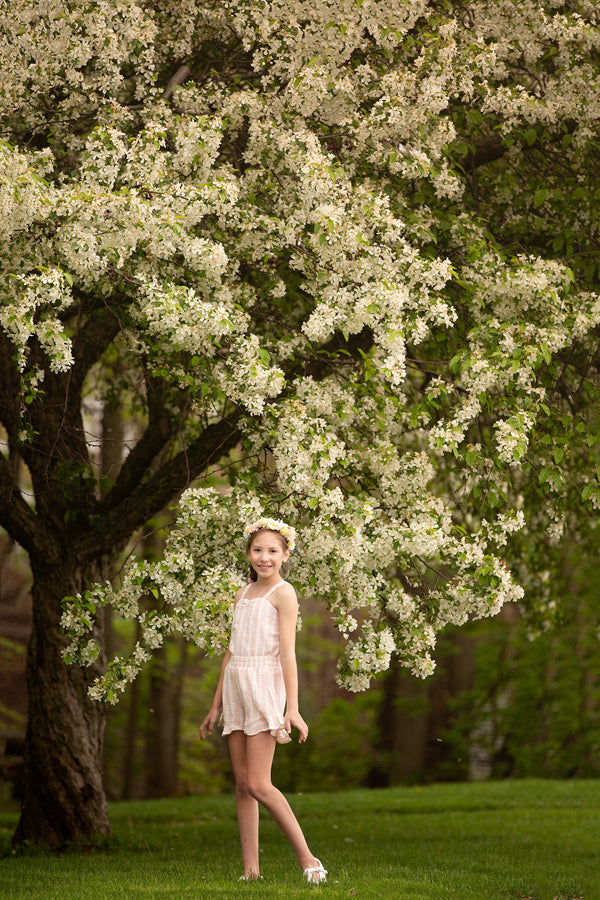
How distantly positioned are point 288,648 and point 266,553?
0.56 m

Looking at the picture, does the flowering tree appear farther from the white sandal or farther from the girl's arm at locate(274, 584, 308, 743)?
the white sandal

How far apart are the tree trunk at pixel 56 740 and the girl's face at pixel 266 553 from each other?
3916mm

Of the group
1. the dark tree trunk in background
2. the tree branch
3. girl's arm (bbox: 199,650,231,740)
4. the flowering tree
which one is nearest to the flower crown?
the flowering tree

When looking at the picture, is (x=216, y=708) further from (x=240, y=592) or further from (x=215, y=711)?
(x=240, y=592)

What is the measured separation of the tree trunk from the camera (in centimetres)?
951

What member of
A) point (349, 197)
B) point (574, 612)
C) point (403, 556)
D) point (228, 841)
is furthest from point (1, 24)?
point (574, 612)

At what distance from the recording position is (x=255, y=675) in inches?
→ 235

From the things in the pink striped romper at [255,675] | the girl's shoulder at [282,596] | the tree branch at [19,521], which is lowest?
the pink striped romper at [255,675]

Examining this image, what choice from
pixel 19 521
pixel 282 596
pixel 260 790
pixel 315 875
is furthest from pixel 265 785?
pixel 19 521

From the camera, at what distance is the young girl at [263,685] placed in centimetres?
593

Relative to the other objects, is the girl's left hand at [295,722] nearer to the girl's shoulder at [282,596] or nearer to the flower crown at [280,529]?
the girl's shoulder at [282,596]

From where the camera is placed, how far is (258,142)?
25.3ft

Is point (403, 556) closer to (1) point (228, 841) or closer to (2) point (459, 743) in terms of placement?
(1) point (228, 841)

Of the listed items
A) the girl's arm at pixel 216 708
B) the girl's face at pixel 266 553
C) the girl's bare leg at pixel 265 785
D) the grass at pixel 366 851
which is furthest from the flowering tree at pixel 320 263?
the grass at pixel 366 851
